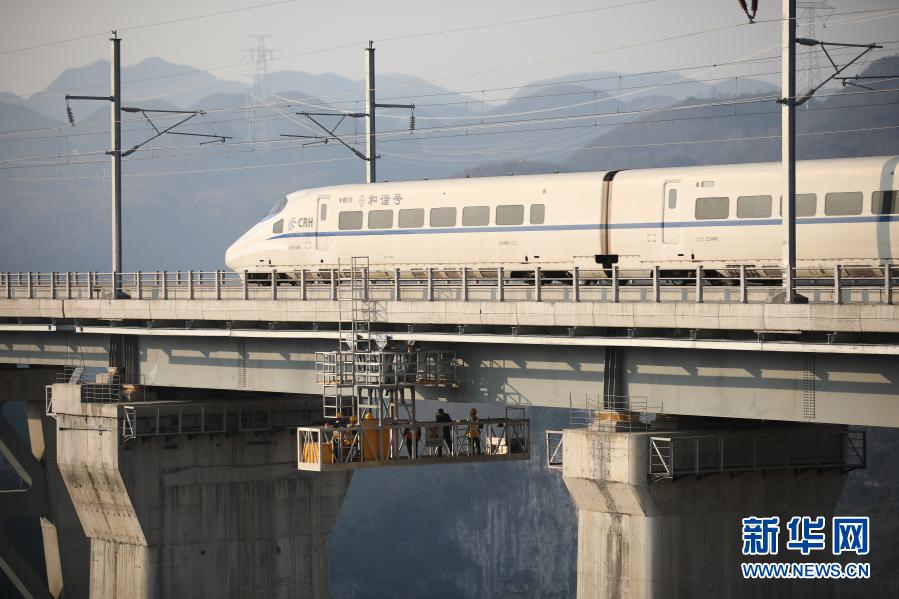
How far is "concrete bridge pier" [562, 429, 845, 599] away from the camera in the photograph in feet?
120

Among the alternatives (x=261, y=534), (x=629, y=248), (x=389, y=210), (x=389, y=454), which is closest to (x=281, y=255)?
(x=389, y=210)

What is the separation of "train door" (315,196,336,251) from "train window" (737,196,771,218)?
17329 mm

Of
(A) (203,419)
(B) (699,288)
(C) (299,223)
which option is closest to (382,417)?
(B) (699,288)

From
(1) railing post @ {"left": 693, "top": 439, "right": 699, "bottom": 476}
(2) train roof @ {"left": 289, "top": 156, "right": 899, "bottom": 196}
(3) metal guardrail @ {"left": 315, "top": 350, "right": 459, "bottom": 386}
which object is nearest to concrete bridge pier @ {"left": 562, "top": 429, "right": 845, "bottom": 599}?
(1) railing post @ {"left": 693, "top": 439, "right": 699, "bottom": 476}

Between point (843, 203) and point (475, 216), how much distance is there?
1342 centimetres

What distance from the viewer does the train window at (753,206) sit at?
147 feet

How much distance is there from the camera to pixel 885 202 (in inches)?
1676

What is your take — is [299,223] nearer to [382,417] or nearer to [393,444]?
[382,417]

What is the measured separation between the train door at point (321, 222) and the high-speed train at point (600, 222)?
0.17 ft

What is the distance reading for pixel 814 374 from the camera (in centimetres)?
3294

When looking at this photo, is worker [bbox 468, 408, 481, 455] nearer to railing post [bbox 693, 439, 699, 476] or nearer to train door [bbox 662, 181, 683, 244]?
railing post [bbox 693, 439, 699, 476]

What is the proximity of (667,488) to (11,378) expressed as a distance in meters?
38.7

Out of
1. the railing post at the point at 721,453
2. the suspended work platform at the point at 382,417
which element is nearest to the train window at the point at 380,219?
the suspended work platform at the point at 382,417

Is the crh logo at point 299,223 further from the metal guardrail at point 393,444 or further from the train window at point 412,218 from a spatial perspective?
the metal guardrail at point 393,444
